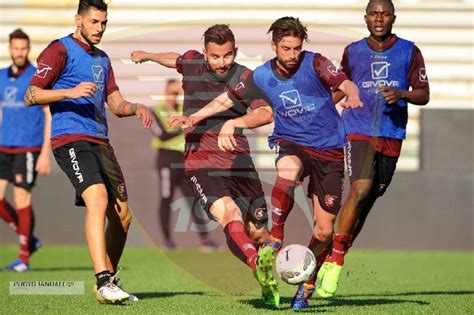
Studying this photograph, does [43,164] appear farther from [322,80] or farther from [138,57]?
[322,80]

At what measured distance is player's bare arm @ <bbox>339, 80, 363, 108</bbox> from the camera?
7664 mm

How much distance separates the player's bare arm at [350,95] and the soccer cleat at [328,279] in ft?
4.75

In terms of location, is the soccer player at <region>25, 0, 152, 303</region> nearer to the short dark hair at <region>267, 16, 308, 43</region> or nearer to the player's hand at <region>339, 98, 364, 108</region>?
the short dark hair at <region>267, 16, 308, 43</region>

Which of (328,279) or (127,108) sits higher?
(127,108)

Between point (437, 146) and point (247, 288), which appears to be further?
point (437, 146)

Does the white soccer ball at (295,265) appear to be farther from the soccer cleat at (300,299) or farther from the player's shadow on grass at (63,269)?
the player's shadow on grass at (63,269)

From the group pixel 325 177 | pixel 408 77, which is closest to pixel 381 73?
pixel 408 77

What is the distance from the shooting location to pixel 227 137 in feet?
26.3

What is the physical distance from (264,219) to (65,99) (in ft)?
6.05

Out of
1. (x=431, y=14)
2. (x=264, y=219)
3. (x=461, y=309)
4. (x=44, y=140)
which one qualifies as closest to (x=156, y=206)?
(x=44, y=140)

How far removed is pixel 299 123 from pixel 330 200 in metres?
0.59

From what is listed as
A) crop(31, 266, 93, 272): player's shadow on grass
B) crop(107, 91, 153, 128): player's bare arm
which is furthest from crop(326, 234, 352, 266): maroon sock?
crop(31, 266, 93, 272): player's shadow on grass

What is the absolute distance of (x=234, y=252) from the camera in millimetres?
8258

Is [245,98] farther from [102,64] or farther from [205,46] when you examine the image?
[102,64]
